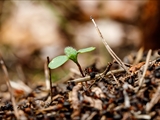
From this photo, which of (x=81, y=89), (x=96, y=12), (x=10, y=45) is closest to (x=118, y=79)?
(x=81, y=89)

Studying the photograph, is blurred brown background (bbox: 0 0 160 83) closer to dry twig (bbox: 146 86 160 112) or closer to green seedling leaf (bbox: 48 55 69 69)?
green seedling leaf (bbox: 48 55 69 69)

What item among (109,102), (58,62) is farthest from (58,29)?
(109,102)

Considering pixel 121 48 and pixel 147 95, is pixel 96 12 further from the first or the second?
pixel 147 95

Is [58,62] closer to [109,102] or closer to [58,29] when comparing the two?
[109,102]

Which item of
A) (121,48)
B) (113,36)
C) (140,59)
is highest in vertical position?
(113,36)

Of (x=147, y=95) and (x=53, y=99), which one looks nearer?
(x=147, y=95)

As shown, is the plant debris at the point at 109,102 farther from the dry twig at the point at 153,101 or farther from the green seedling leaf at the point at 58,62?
the green seedling leaf at the point at 58,62

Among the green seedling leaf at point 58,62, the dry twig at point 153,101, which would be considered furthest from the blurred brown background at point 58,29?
the dry twig at point 153,101

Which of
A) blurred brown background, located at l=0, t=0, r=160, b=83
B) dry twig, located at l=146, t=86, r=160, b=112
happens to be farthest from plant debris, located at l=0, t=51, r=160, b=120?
blurred brown background, located at l=0, t=0, r=160, b=83
